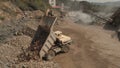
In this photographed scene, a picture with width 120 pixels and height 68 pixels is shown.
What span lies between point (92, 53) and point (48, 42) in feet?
→ 11.1

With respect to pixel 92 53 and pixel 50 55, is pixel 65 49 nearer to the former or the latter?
pixel 50 55

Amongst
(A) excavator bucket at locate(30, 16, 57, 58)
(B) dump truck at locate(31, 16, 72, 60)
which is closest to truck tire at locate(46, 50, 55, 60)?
(B) dump truck at locate(31, 16, 72, 60)

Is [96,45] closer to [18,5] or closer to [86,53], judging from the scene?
[86,53]

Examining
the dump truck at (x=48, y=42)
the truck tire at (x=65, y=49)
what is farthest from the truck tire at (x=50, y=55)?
the truck tire at (x=65, y=49)

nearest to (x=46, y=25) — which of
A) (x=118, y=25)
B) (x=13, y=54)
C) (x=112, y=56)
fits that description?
(x=13, y=54)

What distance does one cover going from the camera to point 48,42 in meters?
13.7

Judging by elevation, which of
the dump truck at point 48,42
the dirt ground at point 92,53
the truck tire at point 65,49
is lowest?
the dirt ground at point 92,53

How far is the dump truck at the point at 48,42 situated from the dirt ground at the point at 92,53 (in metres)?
0.54

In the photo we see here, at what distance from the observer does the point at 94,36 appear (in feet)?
64.5

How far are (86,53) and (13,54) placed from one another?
5.14 metres

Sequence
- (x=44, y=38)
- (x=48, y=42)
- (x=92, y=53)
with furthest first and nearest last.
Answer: (x=92, y=53) → (x=44, y=38) → (x=48, y=42)

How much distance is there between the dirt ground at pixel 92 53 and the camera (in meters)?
13.0

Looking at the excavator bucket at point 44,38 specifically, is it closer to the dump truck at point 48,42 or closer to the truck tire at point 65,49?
the dump truck at point 48,42

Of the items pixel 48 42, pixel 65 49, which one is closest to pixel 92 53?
pixel 65 49
